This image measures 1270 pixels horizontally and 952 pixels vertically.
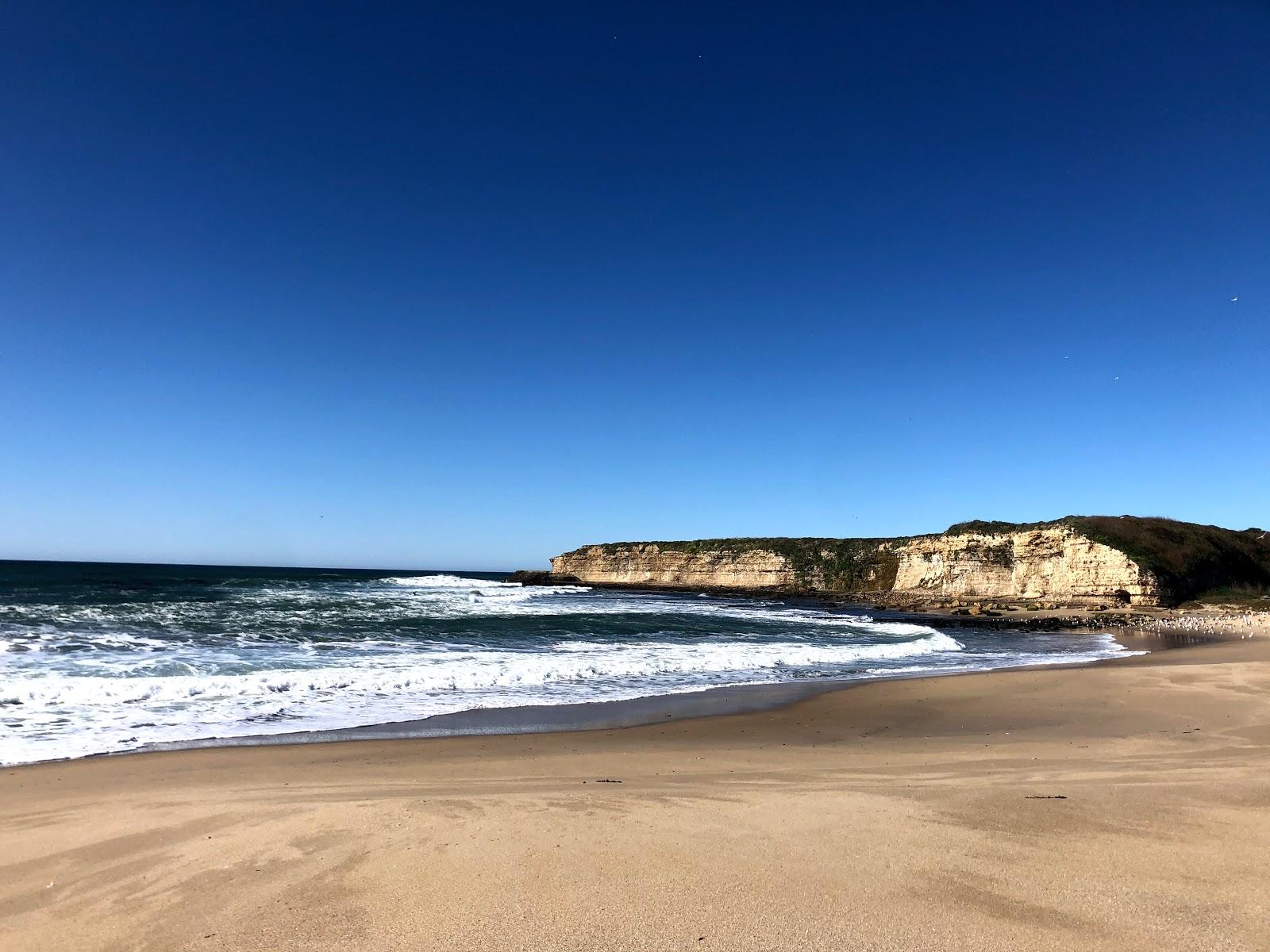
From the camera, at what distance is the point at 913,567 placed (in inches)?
2248

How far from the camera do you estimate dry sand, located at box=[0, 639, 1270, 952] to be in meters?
3.51

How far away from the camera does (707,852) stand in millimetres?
4457

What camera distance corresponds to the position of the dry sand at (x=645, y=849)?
351 cm

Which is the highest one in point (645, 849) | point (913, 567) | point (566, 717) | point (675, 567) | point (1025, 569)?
point (1025, 569)

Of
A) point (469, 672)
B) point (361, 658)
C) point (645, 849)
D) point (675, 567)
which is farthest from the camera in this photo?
point (675, 567)

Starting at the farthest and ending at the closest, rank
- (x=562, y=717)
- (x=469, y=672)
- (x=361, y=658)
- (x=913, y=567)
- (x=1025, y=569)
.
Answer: (x=913, y=567) → (x=1025, y=569) → (x=361, y=658) → (x=469, y=672) → (x=562, y=717)

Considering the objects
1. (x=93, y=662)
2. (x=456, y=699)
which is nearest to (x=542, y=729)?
(x=456, y=699)

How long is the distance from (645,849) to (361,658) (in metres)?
13.4

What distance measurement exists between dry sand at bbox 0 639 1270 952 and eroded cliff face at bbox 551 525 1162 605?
42.8 m

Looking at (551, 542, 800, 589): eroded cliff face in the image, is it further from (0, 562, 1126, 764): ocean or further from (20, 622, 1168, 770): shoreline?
(20, 622, 1168, 770): shoreline

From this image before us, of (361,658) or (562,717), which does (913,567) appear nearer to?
(361,658)

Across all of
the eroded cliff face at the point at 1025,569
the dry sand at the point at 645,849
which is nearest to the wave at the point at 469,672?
the dry sand at the point at 645,849

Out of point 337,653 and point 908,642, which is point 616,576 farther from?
point 337,653

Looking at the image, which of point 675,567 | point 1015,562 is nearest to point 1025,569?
point 1015,562
